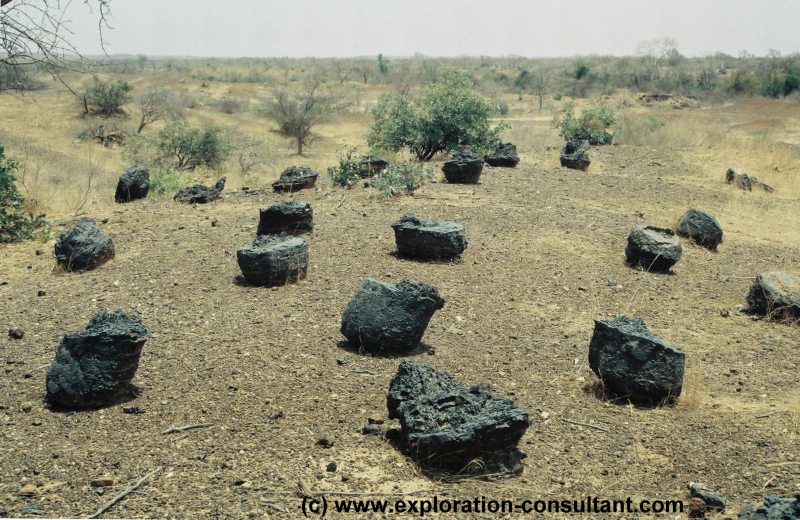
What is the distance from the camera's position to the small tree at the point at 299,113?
30.2m

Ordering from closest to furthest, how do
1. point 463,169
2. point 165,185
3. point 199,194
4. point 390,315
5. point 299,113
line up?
point 390,315 → point 199,194 → point 463,169 → point 165,185 → point 299,113

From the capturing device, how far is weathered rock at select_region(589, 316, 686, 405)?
18.8ft

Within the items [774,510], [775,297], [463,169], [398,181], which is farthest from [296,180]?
[774,510]

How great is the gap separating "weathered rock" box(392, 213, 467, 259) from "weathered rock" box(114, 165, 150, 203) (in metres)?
5.37

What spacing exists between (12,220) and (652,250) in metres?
8.29

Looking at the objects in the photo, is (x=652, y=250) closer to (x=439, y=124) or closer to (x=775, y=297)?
(x=775, y=297)

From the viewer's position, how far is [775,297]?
8.08 metres

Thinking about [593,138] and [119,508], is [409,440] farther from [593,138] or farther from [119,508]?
[593,138]

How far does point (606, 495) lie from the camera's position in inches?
176

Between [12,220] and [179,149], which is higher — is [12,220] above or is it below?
above

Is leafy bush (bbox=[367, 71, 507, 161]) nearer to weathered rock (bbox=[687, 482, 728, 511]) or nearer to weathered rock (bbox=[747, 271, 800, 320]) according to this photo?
weathered rock (bbox=[747, 271, 800, 320])

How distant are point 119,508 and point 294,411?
1.45m

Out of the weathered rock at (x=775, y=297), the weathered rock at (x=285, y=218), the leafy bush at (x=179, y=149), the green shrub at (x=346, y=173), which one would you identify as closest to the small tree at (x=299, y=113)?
the leafy bush at (x=179, y=149)

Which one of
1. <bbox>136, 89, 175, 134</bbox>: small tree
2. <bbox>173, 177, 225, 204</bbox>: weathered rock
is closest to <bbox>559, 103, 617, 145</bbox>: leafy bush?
<bbox>173, 177, 225, 204</bbox>: weathered rock
